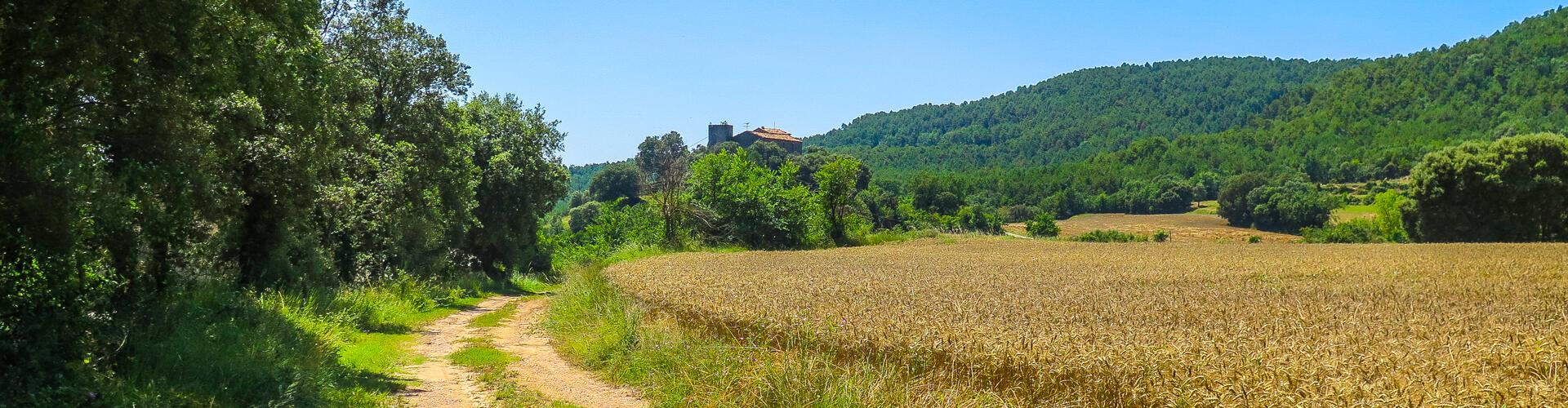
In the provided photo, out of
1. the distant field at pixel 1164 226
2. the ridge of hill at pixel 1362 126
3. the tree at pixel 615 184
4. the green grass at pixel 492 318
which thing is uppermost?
the ridge of hill at pixel 1362 126

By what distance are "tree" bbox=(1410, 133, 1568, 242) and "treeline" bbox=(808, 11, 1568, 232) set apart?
218 feet

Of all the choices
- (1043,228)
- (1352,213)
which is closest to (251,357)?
(1043,228)

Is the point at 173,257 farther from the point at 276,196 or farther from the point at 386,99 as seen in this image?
the point at 386,99

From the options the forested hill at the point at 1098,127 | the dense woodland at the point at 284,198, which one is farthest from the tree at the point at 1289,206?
the forested hill at the point at 1098,127

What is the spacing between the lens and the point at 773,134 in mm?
150625

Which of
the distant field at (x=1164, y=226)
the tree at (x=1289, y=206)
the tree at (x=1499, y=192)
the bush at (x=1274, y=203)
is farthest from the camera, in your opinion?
the bush at (x=1274, y=203)

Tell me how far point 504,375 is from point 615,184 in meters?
92.6

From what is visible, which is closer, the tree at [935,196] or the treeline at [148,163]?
the treeline at [148,163]

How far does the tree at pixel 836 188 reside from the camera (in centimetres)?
4147

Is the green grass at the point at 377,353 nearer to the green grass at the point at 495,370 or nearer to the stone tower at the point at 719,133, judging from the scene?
the green grass at the point at 495,370

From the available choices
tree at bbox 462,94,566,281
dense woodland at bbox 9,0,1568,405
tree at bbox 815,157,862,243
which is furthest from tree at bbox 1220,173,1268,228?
tree at bbox 462,94,566,281

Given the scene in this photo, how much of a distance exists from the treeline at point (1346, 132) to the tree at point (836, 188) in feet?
222

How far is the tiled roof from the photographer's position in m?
145

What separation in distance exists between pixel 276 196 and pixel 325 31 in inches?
353
